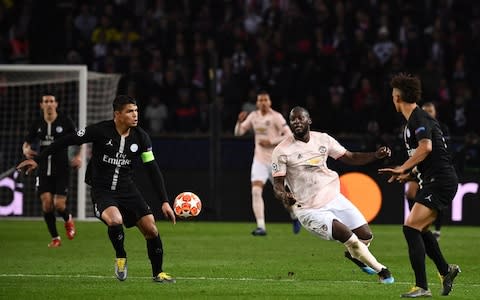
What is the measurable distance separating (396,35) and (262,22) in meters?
3.06

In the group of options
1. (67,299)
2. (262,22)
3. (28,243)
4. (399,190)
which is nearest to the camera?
(67,299)

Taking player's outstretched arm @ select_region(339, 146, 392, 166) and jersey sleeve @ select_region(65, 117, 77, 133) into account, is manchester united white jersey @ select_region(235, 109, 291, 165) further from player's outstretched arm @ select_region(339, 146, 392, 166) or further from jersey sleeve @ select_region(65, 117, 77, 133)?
player's outstretched arm @ select_region(339, 146, 392, 166)

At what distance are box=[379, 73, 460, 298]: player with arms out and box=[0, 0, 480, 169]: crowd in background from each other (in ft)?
36.2

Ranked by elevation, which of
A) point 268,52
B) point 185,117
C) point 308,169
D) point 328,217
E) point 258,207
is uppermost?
point 268,52

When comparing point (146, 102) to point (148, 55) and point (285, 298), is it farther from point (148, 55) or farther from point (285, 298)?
point (285, 298)

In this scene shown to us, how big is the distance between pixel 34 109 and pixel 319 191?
1252 cm

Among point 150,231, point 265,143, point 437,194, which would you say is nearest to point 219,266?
point 150,231

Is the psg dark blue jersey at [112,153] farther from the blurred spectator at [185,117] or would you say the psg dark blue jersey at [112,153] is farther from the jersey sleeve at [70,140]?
the blurred spectator at [185,117]

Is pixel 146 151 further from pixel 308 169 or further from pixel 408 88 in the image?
pixel 408 88

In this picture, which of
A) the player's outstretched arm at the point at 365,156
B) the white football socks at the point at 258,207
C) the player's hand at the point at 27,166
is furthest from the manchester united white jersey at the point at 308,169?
the white football socks at the point at 258,207

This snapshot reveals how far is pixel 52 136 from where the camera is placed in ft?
57.6

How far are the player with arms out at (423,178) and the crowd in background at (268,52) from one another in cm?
1104

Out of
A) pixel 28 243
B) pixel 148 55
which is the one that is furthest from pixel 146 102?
pixel 28 243

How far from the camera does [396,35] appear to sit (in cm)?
2536
